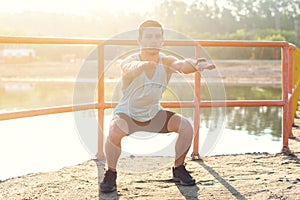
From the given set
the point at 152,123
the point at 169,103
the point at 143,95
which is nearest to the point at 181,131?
the point at 152,123

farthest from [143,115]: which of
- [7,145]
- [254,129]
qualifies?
[254,129]

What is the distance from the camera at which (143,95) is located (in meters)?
3.42

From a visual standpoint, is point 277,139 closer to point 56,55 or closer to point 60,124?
point 60,124

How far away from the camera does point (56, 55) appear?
100ft

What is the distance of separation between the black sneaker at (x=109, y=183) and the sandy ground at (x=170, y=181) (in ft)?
0.12

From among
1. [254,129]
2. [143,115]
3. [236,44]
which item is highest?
[236,44]

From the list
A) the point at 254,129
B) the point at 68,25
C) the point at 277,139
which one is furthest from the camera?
the point at 68,25

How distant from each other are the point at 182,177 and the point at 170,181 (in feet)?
0.45

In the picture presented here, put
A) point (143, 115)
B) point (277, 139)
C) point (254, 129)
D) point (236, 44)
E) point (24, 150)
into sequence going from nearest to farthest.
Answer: point (143, 115) < point (236, 44) < point (24, 150) < point (277, 139) < point (254, 129)

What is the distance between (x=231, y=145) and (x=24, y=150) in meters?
2.05

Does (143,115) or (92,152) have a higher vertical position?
(143,115)

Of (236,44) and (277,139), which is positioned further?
(277,139)

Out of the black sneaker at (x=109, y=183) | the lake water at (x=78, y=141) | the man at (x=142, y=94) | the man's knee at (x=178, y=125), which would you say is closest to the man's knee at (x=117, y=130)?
the man at (x=142, y=94)

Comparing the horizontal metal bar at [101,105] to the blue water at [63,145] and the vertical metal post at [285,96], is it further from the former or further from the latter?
the blue water at [63,145]
